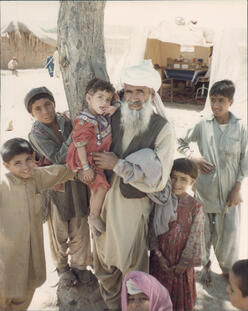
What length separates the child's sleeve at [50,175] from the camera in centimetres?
237

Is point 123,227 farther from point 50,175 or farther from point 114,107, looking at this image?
point 114,107

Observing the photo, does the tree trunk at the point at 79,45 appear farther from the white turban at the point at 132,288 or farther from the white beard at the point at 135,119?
the white turban at the point at 132,288

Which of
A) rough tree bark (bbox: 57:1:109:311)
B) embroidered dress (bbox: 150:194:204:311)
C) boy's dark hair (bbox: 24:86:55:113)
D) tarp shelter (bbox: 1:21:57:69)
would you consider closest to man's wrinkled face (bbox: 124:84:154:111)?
rough tree bark (bbox: 57:1:109:311)

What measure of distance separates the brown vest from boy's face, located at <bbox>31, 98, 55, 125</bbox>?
1.86 feet

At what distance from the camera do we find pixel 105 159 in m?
2.14

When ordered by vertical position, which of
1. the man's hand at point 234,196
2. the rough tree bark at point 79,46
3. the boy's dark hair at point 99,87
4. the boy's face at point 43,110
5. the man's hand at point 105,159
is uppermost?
the rough tree bark at point 79,46

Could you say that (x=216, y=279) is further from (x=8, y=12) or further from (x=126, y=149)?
(x=8, y=12)

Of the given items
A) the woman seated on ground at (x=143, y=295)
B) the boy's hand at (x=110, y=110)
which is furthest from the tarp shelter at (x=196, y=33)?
the woman seated on ground at (x=143, y=295)

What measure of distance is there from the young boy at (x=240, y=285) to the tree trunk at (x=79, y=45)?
1622mm

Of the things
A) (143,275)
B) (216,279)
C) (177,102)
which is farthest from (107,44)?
(143,275)

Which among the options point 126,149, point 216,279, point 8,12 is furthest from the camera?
point 8,12

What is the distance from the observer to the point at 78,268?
9.68 ft

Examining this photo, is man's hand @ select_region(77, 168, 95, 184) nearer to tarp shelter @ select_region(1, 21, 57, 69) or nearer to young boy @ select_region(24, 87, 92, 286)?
young boy @ select_region(24, 87, 92, 286)

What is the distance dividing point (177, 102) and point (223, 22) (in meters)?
3.12
